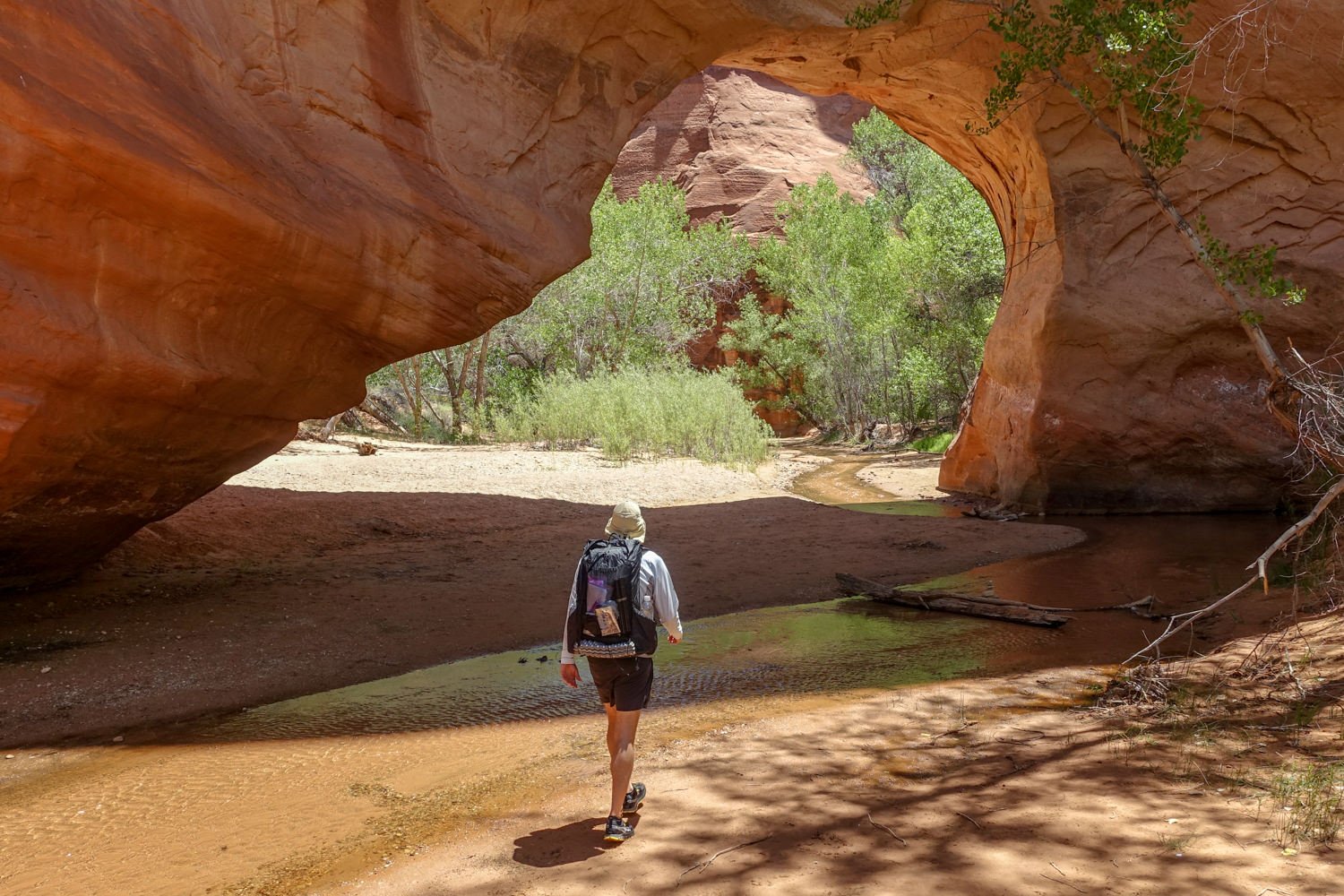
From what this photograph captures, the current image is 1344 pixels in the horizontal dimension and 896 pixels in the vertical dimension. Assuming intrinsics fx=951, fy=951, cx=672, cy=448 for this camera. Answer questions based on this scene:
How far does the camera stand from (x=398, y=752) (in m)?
5.23

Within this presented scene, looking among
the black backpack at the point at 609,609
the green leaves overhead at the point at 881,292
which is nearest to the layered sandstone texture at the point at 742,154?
the green leaves overhead at the point at 881,292

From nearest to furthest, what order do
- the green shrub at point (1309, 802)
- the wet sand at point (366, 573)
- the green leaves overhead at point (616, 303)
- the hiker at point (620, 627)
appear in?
the green shrub at point (1309, 802), the hiker at point (620, 627), the wet sand at point (366, 573), the green leaves overhead at point (616, 303)

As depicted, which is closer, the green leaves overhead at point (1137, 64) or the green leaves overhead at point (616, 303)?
the green leaves overhead at point (1137, 64)

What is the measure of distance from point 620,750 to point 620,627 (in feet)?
1.79

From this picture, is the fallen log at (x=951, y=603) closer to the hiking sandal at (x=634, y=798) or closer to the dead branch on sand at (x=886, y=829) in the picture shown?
the dead branch on sand at (x=886, y=829)

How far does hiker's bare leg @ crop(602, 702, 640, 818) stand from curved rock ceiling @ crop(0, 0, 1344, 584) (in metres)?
4.09

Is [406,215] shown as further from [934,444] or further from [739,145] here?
[739,145]

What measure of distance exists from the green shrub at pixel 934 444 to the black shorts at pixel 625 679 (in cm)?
2166

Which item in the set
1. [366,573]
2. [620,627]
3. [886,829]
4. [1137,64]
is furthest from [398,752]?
[1137,64]

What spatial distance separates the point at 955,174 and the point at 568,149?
2048 centimetres

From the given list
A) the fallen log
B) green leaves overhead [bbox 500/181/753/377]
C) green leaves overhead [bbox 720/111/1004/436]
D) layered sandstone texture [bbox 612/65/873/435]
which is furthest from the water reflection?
layered sandstone texture [bbox 612/65/873/435]

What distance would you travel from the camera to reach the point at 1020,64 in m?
7.42

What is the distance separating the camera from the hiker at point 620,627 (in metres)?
4.03

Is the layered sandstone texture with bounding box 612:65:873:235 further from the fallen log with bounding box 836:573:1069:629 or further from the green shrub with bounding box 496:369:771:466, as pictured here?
the fallen log with bounding box 836:573:1069:629
